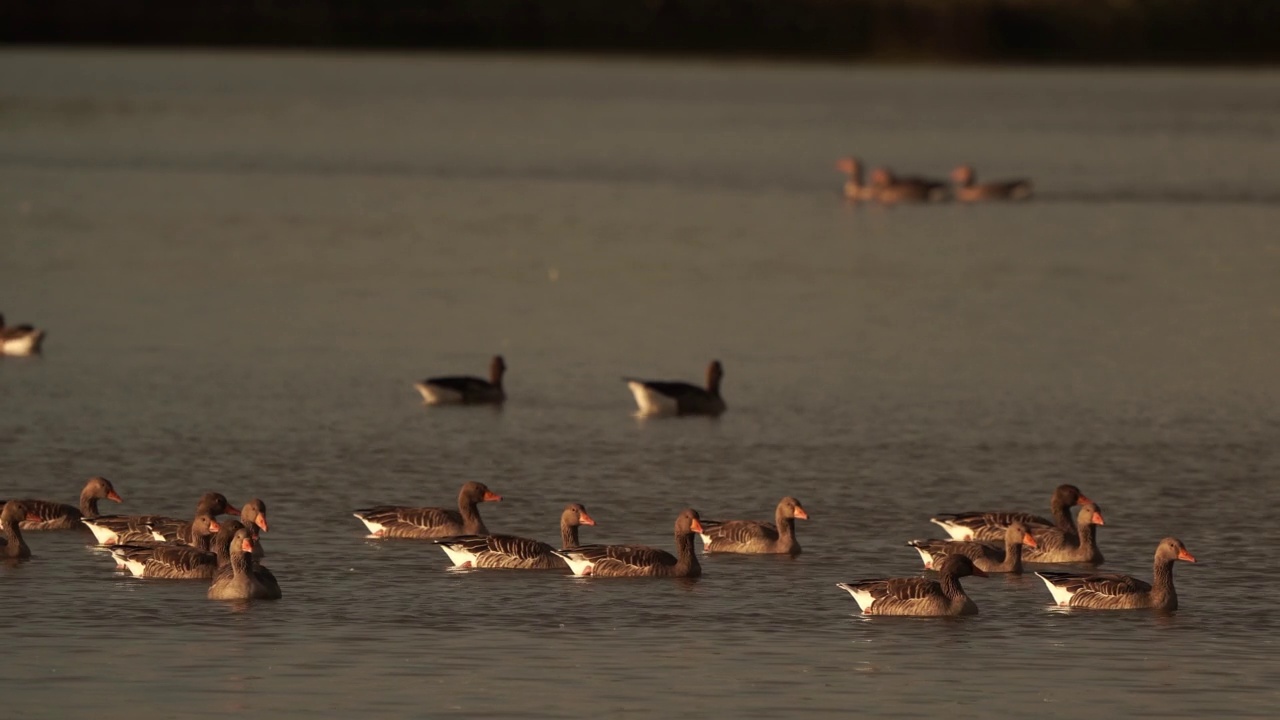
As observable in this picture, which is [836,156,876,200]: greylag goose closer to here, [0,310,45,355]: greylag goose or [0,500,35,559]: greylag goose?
[0,310,45,355]: greylag goose

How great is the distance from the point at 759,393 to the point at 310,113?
6792 cm

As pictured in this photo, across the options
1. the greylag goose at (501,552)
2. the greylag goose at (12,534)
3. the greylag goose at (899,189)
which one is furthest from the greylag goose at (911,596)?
the greylag goose at (899,189)

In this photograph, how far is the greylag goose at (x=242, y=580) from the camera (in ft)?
63.9

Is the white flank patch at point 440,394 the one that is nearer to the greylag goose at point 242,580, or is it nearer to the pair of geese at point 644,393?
the pair of geese at point 644,393

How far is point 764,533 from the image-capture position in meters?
22.1

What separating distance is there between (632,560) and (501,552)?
1.09 metres

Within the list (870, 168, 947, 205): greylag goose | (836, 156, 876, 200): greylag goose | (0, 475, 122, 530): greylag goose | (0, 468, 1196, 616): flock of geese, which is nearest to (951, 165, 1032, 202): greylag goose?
(870, 168, 947, 205): greylag goose

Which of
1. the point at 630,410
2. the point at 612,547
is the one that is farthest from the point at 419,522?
the point at 630,410

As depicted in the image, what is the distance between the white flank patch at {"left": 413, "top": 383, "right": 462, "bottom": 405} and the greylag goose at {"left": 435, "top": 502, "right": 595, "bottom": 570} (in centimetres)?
922

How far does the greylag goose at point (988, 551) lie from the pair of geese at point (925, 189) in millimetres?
40518

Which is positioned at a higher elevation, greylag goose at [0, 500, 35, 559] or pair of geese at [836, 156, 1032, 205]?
pair of geese at [836, 156, 1032, 205]

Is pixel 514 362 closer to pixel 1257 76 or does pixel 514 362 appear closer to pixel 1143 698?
pixel 1143 698

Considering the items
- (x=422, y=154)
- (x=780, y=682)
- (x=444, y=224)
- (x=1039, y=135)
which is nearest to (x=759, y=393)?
(x=780, y=682)

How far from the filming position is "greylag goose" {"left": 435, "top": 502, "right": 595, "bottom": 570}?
69.4 ft
